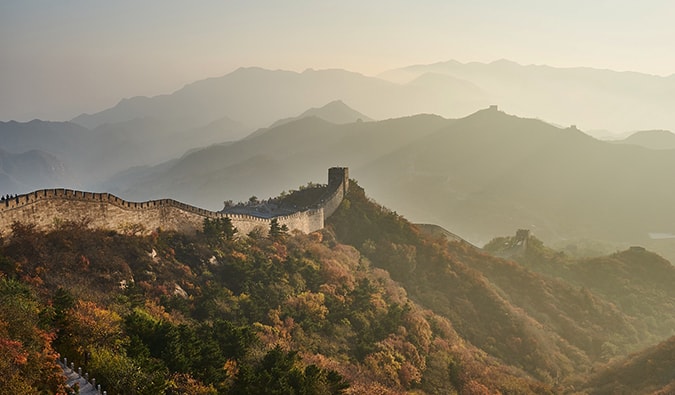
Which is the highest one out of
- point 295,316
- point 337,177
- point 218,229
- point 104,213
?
point 337,177

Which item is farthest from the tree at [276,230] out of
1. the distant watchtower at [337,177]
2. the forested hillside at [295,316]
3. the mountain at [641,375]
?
the mountain at [641,375]

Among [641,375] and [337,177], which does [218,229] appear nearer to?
[337,177]

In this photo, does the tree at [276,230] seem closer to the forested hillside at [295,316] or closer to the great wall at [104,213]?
the forested hillside at [295,316]

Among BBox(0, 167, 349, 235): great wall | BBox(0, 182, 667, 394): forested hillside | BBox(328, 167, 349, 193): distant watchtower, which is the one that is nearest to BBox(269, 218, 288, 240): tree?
BBox(0, 182, 667, 394): forested hillside

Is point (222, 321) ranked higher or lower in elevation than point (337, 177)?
lower

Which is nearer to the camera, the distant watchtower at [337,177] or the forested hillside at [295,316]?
the forested hillside at [295,316]

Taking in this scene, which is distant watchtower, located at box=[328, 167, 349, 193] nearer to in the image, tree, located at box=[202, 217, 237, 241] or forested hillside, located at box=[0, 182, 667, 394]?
forested hillside, located at box=[0, 182, 667, 394]

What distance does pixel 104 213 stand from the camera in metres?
27.1

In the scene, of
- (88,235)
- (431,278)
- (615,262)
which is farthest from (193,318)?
(615,262)

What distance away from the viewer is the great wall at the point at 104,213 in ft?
74.0

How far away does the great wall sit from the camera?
22.6 metres

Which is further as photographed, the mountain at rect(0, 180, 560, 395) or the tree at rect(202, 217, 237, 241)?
the tree at rect(202, 217, 237, 241)

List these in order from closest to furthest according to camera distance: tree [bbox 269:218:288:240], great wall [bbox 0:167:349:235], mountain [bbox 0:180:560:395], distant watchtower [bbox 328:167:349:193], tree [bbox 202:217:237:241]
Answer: mountain [bbox 0:180:560:395] → great wall [bbox 0:167:349:235] → tree [bbox 202:217:237:241] → tree [bbox 269:218:288:240] → distant watchtower [bbox 328:167:349:193]

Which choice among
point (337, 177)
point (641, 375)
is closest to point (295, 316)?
point (337, 177)
